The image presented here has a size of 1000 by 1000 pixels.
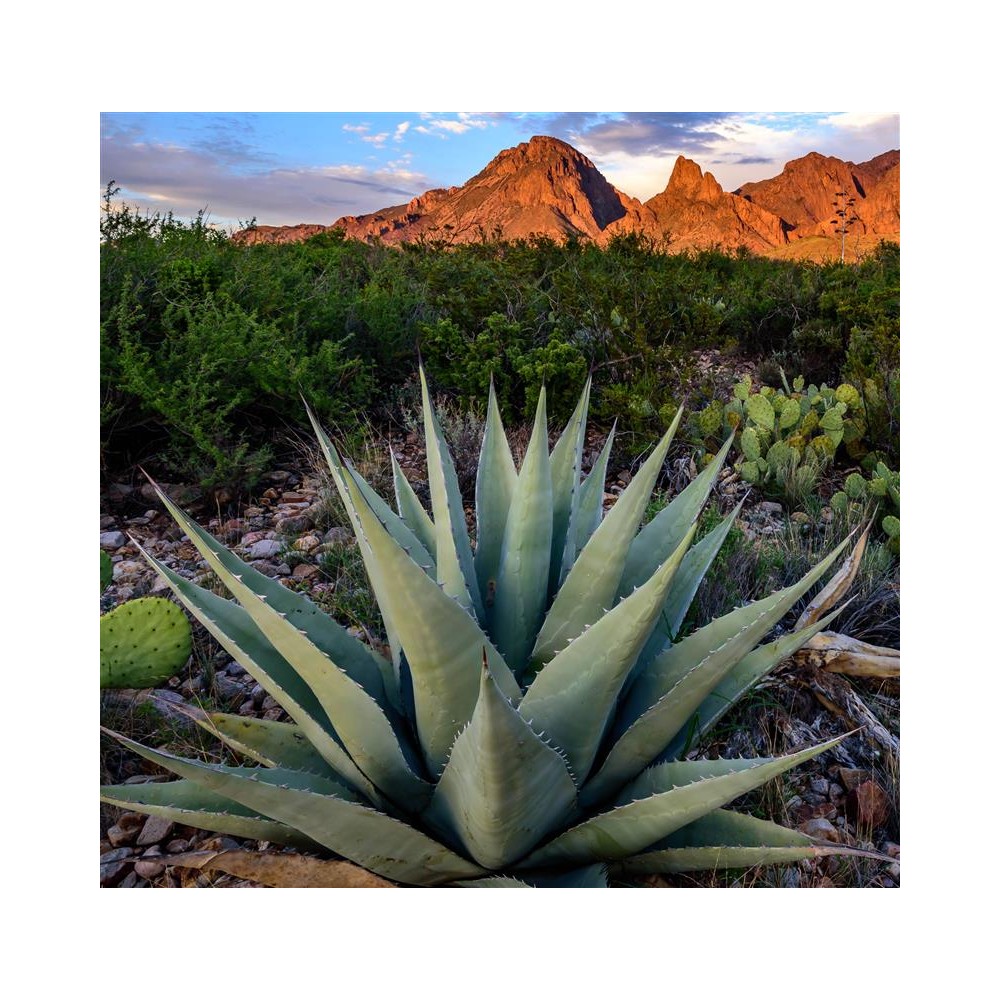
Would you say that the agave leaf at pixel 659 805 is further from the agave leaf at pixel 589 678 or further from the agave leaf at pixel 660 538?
the agave leaf at pixel 660 538

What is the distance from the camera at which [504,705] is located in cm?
94

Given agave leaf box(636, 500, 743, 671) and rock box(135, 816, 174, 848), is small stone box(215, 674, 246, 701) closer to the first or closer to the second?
rock box(135, 816, 174, 848)

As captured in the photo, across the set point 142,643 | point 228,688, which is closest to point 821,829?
point 228,688

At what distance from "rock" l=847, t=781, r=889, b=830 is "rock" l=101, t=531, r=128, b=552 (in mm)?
2450

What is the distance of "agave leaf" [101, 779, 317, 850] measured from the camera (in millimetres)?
1252

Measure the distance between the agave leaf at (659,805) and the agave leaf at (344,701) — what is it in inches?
9.7

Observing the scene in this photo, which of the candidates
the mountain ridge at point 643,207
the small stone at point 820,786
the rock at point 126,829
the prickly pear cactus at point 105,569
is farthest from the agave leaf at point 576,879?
the mountain ridge at point 643,207

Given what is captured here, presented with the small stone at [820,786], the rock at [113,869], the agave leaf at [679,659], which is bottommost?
the rock at [113,869]

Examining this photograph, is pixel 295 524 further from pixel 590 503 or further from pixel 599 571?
pixel 599 571

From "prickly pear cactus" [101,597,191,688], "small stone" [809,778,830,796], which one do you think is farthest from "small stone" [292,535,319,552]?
"small stone" [809,778,830,796]

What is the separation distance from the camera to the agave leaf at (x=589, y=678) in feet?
3.54

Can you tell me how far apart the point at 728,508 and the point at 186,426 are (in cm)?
221

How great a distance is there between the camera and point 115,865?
1625 millimetres
